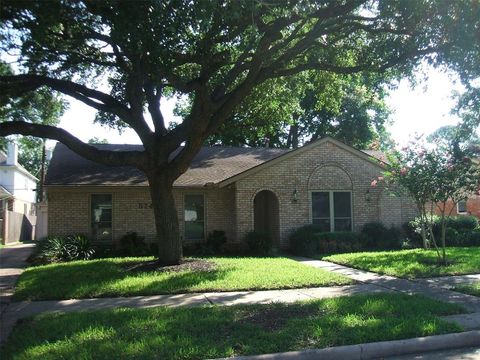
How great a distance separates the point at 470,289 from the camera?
34.3 ft

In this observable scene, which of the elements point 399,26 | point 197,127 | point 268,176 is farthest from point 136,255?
point 399,26

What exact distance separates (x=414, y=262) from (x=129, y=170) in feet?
39.1

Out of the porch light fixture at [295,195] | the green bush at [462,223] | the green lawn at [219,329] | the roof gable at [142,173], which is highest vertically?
the roof gable at [142,173]

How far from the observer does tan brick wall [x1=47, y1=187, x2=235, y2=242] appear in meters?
19.3

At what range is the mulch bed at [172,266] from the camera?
1332 centimetres

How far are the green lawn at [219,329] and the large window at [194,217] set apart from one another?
11.8 metres

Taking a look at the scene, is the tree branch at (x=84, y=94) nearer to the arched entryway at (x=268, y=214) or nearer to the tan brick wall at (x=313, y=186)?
the tan brick wall at (x=313, y=186)

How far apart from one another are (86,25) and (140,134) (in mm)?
3569

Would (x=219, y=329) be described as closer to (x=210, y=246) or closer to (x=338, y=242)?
(x=338, y=242)

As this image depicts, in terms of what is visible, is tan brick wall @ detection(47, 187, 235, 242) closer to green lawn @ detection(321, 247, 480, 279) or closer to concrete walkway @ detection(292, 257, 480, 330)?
green lawn @ detection(321, 247, 480, 279)

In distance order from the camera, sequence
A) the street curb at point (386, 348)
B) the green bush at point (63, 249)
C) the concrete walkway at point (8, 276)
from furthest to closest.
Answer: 1. the green bush at point (63, 249)
2. the concrete walkway at point (8, 276)
3. the street curb at point (386, 348)

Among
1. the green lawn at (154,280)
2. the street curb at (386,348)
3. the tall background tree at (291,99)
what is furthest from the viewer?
the tall background tree at (291,99)

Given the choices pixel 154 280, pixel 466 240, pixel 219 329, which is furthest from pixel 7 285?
pixel 466 240

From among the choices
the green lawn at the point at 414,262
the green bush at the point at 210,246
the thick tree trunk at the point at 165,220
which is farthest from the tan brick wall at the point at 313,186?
the thick tree trunk at the point at 165,220
